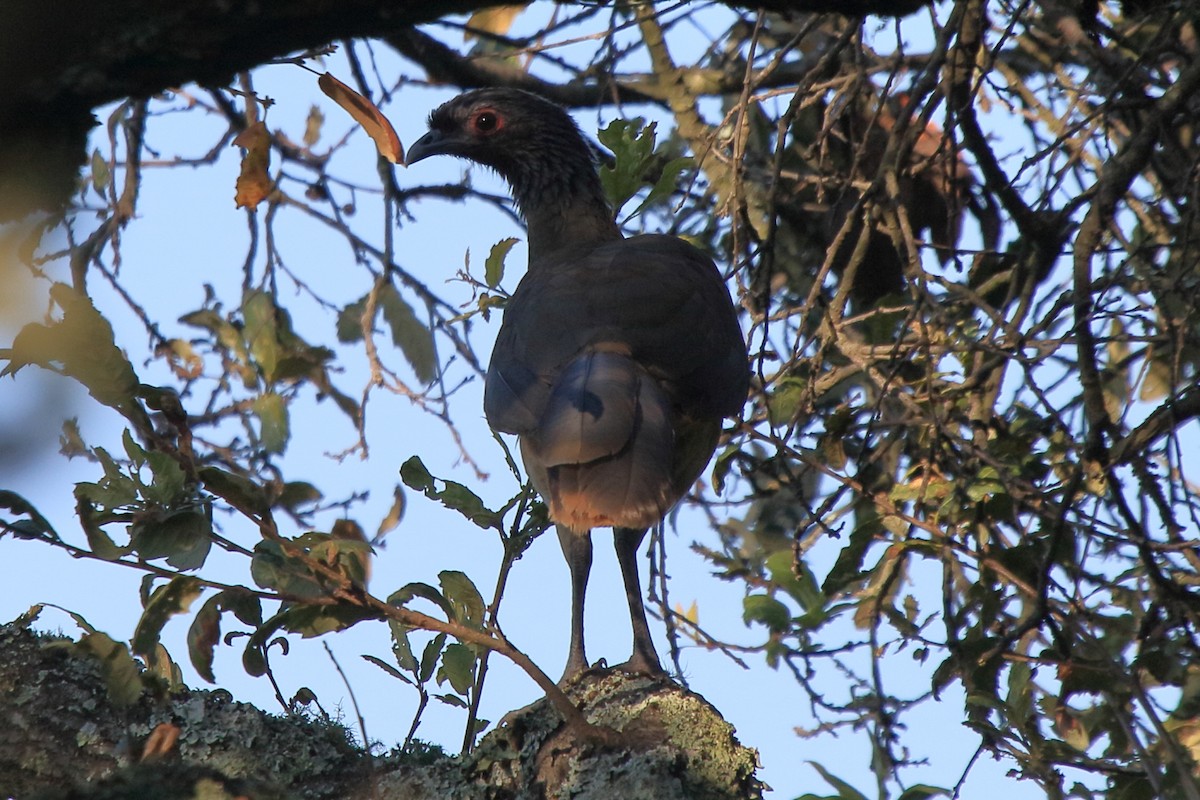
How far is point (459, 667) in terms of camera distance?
3.29m

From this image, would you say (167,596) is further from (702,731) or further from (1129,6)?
(1129,6)

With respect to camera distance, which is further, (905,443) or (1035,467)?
(905,443)

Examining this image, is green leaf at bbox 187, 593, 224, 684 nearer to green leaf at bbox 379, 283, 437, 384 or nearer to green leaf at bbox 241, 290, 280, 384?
green leaf at bbox 241, 290, 280, 384

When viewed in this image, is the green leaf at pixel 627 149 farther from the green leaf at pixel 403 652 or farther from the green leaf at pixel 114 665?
the green leaf at pixel 114 665

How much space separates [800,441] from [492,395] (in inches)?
45.5

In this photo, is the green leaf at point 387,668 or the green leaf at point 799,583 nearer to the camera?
the green leaf at point 387,668

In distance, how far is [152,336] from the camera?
5.68 meters

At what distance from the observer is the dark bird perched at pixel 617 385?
158 inches

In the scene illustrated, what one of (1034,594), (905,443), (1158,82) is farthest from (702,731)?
(1158,82)

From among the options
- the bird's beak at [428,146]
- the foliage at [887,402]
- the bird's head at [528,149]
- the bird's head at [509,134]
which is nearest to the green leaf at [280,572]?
the foliage at [887,402]

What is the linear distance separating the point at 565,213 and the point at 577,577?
6.89 feet

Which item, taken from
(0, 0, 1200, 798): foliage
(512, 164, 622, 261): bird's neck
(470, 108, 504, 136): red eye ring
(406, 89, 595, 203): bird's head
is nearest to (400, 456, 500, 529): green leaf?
(0, 0, 1200, 798): foliage

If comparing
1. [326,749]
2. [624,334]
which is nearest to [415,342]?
[624,334]

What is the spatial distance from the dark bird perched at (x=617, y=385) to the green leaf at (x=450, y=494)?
0.34 meters
